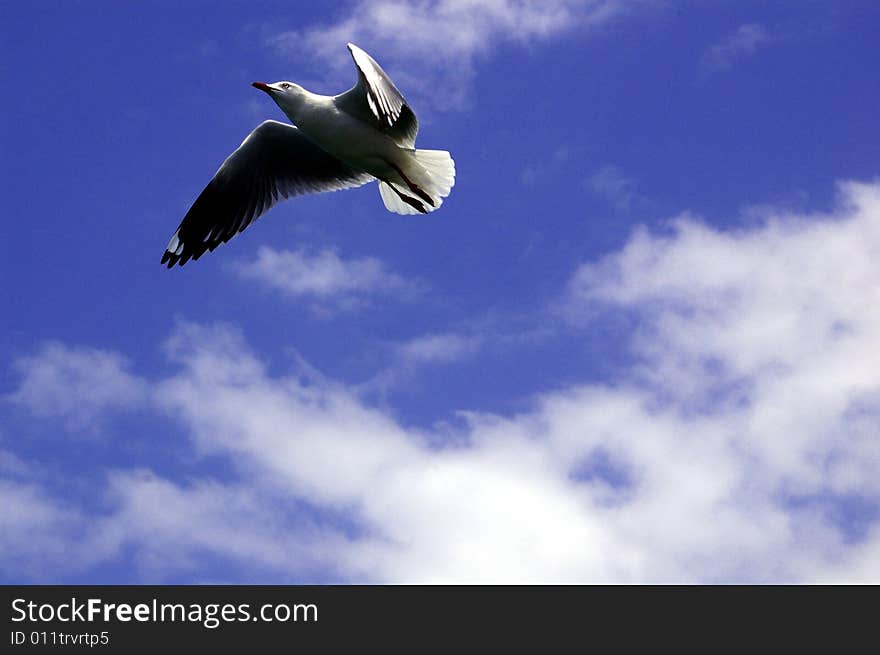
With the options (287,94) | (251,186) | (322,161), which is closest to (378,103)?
(287,94)

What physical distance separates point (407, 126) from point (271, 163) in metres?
1.58

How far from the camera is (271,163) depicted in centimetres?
827

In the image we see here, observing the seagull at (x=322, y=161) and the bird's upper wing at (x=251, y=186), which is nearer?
the seagull at (x=322, y=161)

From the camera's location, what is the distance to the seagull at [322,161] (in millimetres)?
7031

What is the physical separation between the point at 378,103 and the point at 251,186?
1943 millimetres

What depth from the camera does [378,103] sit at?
671 cm

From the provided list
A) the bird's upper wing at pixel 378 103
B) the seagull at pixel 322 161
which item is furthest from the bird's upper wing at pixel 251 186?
the bird's upper wing at pixel 378 103

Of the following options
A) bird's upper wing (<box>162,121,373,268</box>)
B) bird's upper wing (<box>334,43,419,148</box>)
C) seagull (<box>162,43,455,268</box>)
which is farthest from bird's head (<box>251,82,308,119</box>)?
bird's upper wing (<box>162,121,373,268</box>)

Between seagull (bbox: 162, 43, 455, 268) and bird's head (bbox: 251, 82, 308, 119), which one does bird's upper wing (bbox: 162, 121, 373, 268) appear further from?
bird's head (bbox: 251, 82, 308, 119)

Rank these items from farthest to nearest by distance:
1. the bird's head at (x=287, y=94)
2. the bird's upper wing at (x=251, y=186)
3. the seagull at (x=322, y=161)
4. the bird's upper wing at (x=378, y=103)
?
the bird's upper wing at (x=251, y=186) → the bird's head at (x=287, y=94) → the seagull at (x=322, y=161) → the bird's upper wing at (x=378, y=103)

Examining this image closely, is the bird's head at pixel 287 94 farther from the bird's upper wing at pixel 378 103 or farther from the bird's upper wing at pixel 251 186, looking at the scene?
the bird's upper wing at pixel 251 186
